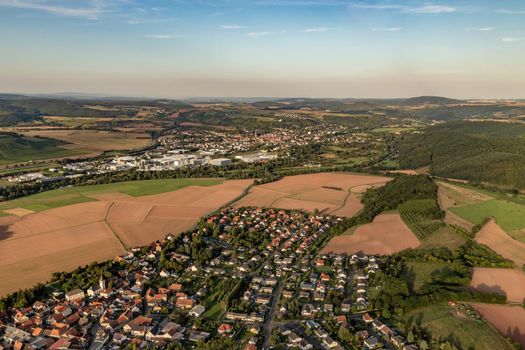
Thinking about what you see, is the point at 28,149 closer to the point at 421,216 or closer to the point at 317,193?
the point at 317,193

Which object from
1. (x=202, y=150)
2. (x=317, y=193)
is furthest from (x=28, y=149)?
(x=317, y=193)

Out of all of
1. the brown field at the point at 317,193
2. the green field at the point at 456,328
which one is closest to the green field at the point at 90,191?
the brown field at the point at 317,193

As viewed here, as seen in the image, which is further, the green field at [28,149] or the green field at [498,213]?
the green field at [28,149]

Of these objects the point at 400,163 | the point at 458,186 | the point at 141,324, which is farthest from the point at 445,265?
the point at 400,163

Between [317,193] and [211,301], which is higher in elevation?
[317,193]

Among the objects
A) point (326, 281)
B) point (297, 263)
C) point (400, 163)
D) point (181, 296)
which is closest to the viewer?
point (181, 296)

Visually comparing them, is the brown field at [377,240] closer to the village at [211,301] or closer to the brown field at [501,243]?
the village at [211,301]

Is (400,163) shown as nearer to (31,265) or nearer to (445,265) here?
(445,265)
